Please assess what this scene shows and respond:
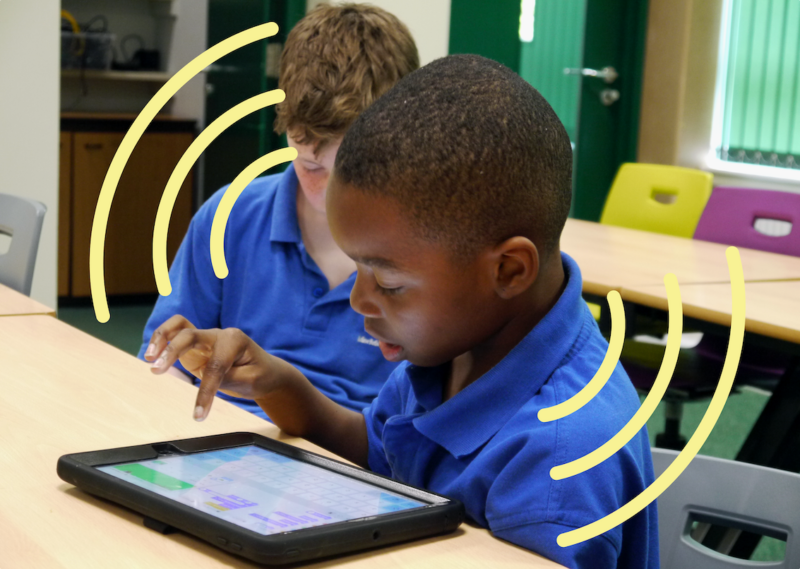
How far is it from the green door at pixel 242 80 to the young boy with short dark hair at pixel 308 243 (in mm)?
2662

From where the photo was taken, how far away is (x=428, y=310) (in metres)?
0.81

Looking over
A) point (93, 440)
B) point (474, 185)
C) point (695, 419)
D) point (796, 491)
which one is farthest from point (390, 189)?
point (695, 419)

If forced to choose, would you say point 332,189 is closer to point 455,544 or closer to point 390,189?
point 390,189

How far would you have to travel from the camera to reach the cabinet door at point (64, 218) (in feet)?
14.8

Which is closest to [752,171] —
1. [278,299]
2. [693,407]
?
[693,407]

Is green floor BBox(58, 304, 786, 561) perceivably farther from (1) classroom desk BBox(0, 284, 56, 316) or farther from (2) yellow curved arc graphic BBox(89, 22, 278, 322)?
(2) yellow curved arc graphic BBox(89, 22, 278, 322)

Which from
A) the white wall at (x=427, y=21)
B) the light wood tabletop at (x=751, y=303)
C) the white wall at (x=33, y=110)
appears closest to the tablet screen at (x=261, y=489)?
the light wood tabletop at (x=751, y=303)

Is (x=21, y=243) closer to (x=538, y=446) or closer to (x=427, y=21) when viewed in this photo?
(x=538, y=446)

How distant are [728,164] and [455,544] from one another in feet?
13.0

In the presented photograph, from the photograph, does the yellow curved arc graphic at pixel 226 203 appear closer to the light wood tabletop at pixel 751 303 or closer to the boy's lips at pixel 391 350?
the boy's lips at pixel 391 350

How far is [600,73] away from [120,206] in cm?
243

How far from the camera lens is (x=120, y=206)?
15.5ft

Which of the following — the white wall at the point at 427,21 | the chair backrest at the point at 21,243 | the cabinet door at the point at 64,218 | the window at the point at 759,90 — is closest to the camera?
the chair backrest at the point at 21,243

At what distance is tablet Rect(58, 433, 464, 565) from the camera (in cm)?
68
